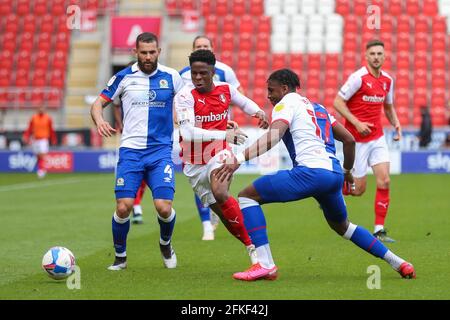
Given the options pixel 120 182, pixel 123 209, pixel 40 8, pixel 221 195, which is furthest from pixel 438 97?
pixel 123 209

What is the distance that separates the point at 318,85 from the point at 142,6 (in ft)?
22.8

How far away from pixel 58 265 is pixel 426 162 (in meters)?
19.8

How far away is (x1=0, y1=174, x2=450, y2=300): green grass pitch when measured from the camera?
791cm

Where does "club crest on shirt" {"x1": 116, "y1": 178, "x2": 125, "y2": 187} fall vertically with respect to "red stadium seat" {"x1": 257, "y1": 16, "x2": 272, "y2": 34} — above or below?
below

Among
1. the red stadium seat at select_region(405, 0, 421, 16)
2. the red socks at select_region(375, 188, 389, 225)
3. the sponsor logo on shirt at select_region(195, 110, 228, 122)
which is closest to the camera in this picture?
the sponsor logo on shirt at select_region(195, 110, 228, 122)

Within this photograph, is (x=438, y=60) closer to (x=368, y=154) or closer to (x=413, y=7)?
(x=413, y=7)

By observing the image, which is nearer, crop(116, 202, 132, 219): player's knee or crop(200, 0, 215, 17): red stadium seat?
crop(116, 202, 132, 219): player's knee

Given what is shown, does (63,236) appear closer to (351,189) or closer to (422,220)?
(351,189)

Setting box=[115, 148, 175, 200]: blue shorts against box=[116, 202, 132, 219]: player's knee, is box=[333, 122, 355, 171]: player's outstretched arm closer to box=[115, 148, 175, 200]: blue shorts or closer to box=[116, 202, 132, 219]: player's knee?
box=[115, 148, 175, 200]: blue shorts

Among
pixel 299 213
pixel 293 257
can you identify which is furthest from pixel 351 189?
pixel 299 213

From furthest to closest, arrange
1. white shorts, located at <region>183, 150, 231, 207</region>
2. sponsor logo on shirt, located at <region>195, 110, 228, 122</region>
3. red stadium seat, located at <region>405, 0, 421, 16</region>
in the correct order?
red stadium seat, located at <region>405, 0, 421, 16</region>
white shorts, located at <region>183, 150, 231, 207</region>
sponsor logo on shirt, located at <region>195, 110, 228, 122</region>

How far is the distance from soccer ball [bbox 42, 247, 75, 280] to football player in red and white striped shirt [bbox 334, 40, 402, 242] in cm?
468

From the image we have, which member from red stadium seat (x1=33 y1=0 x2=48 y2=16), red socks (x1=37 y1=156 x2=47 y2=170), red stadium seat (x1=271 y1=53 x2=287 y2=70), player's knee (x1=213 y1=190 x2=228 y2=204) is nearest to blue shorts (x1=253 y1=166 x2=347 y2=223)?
player's knee (x1=213 y1=190 x2=228 y2=204)

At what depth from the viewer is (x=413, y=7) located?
34094 mm
